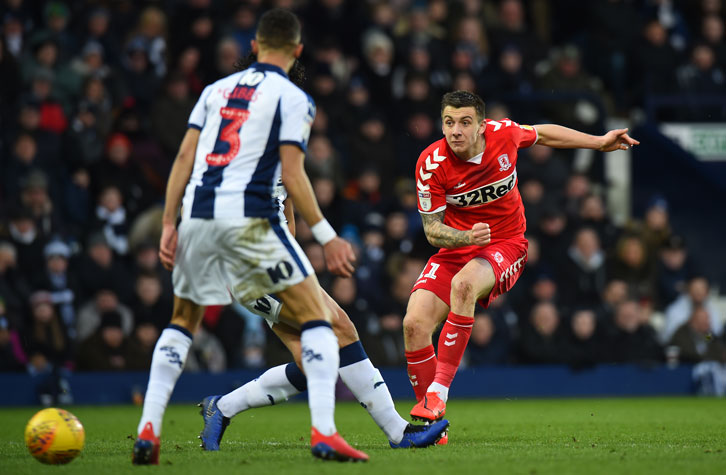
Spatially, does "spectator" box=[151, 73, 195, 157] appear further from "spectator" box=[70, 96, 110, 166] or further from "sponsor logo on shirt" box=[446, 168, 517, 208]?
"sponsor logo on shirt" box=[446, 168, 517, 208]

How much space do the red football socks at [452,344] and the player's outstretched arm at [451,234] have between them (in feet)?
1.70

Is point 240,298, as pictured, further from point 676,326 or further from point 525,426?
point 676,326

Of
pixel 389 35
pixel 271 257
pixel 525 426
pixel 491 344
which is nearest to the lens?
pixel 271 257

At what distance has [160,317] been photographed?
13.0 metres

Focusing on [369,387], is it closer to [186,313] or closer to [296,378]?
[296,378]

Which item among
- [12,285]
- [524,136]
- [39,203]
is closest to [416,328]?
[524,136]

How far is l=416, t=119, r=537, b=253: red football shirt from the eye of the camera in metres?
8.09

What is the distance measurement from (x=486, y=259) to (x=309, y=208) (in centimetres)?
254

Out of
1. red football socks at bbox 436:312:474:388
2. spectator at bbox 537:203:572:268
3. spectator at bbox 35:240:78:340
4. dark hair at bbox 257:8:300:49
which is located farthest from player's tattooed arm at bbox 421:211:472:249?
spectator at bbox 537:203:572:268

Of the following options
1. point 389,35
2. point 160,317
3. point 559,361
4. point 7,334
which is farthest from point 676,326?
point 7,334

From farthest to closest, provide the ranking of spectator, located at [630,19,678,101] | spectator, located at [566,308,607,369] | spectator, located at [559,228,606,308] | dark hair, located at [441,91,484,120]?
spectator, located at [630,19,678,101] → spectator, located at [559,228,606,308] → spectator, located at [566,308,607,369] → dark hair, located at [441,91,484,120]

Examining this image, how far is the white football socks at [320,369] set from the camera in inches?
230

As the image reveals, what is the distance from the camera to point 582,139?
8203 mm

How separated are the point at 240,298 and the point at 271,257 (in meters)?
0.30
